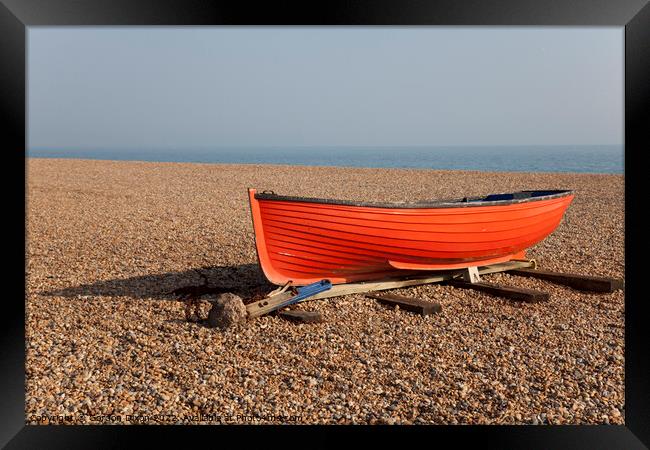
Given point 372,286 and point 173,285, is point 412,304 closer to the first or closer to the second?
point 372,286

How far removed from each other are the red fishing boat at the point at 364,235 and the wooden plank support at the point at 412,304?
0.38 metres

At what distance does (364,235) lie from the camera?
7.03 m

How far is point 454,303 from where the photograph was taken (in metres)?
7.47

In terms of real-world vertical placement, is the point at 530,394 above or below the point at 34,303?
below

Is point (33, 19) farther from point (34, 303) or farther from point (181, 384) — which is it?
point (34, 303)

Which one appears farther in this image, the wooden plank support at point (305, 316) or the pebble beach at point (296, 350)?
the wooden plank support at point (305, 316)

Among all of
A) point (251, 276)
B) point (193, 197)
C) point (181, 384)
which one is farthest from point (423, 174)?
point (181, 384)

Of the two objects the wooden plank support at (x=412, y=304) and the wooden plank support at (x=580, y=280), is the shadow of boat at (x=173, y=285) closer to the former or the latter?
the wooden plank support at (x=412, y=304)

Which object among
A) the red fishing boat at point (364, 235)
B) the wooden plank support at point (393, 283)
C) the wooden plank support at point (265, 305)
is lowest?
the wooden plank support at point (265, 305)

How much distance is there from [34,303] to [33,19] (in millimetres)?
4612

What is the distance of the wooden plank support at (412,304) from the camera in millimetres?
6961

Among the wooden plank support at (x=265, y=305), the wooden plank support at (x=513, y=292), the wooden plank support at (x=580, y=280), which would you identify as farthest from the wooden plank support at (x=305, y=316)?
the wooden plank support at (x=580, y=280)

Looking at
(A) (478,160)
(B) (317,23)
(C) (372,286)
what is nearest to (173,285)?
(C) (372,286)

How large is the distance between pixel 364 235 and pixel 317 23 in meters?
3.57
